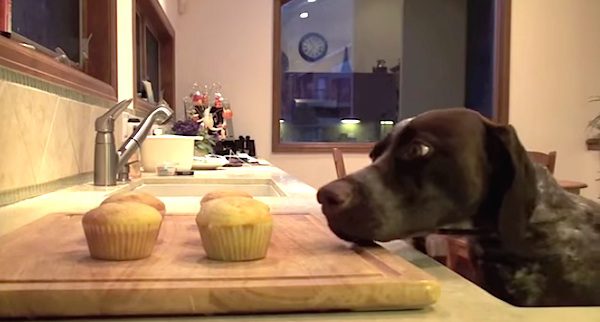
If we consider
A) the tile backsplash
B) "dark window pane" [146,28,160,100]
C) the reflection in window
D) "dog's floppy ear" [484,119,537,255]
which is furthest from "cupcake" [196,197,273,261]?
the reflection in window

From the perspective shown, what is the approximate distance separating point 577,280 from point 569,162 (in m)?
4.40

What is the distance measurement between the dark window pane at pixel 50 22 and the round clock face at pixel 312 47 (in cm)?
324

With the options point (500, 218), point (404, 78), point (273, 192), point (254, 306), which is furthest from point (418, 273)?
point (404, 78)

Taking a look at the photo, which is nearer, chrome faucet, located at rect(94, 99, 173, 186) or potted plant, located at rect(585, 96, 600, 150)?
chrome faucet, located at rect(94, 99, 173, 186)

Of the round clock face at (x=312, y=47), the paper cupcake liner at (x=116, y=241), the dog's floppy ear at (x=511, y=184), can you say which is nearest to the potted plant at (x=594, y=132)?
the round clock face at (x=312, y=47)

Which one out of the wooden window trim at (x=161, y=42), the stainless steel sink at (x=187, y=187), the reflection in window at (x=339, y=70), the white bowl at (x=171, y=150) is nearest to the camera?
the stainless steel sink at (x=187, y=187)

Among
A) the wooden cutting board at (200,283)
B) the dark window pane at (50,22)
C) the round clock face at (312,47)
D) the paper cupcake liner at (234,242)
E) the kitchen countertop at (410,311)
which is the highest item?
the round clock face at (312,47)

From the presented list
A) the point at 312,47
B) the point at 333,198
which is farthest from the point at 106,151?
the point at 312,47

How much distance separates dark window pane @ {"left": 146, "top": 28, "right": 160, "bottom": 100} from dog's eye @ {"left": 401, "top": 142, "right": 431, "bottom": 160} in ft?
10.3

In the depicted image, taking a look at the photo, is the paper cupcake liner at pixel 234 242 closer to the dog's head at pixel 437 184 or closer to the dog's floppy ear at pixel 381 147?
the dog's head at pixel 437 184

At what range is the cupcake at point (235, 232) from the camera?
0.73 meters

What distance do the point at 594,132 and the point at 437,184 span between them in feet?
14.9

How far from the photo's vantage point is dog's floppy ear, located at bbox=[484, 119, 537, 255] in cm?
91

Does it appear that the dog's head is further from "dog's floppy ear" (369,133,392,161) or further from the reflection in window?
the reflection in window
